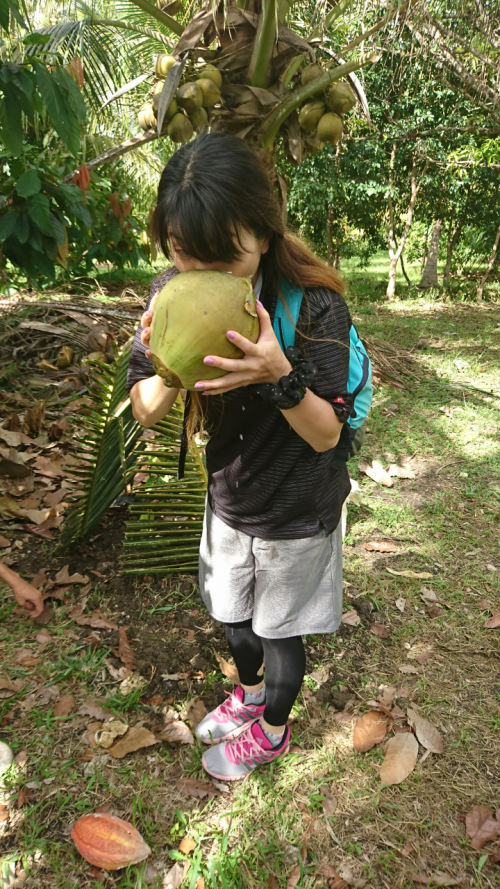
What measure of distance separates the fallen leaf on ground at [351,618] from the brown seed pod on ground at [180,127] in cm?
178

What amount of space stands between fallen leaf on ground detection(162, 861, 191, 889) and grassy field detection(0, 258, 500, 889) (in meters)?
0.01

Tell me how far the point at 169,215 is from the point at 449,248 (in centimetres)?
934

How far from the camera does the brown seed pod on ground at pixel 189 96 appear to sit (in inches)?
68.7

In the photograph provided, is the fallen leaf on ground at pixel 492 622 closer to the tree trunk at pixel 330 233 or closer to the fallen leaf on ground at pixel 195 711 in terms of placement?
the fallen leaf on ground at pixel 195 711

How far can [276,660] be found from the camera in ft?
4.41

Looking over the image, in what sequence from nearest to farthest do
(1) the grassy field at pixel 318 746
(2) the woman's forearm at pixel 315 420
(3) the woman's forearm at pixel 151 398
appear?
1. (2) the woman's forearm at pixel 315 420
2. (3) the woman's forearm at pixel 151 398
3. (1) the grassy field at pixel 318 746

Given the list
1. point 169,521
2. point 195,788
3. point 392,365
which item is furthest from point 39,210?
point 392,365

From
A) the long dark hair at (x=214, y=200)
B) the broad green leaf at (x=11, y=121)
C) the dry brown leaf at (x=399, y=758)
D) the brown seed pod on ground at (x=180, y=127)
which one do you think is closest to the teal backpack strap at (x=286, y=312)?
the long dark hair at (x=214, y=200)

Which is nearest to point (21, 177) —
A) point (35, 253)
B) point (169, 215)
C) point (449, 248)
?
point (35, 253)

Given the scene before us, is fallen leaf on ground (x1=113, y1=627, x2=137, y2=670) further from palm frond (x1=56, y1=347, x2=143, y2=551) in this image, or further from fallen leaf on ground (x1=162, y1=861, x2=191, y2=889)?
fallen leaf on ground (x1=162, y1=861, x2=191, y2=889)

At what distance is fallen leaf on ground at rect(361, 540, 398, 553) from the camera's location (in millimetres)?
2568

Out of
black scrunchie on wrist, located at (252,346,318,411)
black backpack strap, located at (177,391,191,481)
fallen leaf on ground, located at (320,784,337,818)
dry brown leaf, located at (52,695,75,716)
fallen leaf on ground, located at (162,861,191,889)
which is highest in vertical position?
black scrunchie on wrist, located at (252,346,318,411)

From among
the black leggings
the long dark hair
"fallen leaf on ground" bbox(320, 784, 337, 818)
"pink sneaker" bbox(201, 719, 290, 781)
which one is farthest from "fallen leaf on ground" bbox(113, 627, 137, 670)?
the long dark hair

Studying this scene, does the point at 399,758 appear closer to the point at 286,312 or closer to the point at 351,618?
the point at 351,618
